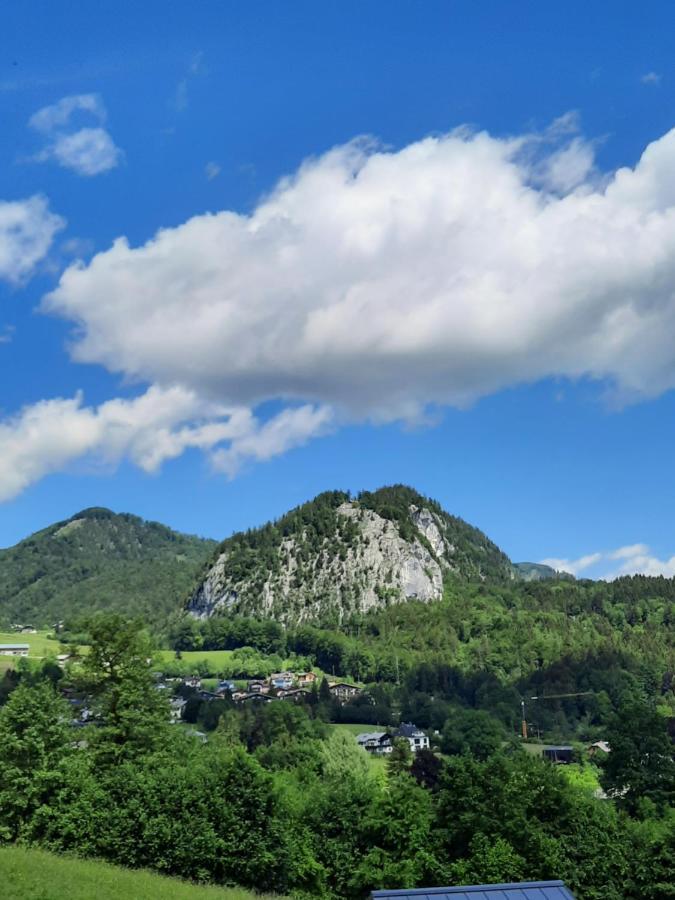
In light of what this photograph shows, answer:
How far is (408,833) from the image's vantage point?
37.2m

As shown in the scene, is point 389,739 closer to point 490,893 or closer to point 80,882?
point 80,882

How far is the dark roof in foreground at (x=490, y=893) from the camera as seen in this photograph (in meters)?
19.6

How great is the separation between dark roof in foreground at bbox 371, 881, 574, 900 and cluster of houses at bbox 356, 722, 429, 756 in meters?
119

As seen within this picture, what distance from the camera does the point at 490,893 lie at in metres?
19.7

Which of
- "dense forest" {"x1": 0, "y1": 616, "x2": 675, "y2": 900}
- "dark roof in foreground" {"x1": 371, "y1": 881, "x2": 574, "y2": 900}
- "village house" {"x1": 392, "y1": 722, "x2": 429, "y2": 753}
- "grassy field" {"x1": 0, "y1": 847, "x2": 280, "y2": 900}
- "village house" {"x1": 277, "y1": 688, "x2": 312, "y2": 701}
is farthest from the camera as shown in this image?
"village house" {"x1": 277, "y1": 688, "x2": 312, "y2": 701}

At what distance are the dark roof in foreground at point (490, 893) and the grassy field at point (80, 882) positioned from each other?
47.0 ft

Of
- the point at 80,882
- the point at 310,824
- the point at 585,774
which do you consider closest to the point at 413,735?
the point at 585,774

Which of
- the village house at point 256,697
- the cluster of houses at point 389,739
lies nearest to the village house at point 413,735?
the cluster of houses at point 389,739

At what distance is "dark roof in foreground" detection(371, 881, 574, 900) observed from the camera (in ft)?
64.3

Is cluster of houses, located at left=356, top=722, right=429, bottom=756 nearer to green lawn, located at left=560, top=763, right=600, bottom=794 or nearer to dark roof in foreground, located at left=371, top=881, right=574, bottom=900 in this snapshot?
green lawn, located at left=560, top=763, right=600, bottom=794

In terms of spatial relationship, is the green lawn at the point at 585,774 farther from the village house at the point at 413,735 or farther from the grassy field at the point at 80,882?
the grassy field at the point at 80,882

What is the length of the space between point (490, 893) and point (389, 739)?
134013 millimetres

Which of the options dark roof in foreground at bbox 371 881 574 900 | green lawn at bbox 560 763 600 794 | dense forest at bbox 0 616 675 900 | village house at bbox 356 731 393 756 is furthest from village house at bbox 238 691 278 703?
dark roof in foreground at bbox 371 881 574 900

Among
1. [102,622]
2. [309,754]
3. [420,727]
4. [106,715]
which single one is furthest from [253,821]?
[420,727]
